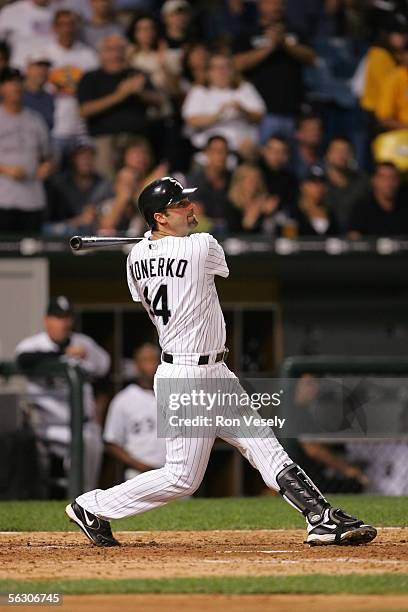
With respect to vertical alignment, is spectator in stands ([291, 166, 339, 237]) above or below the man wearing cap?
above

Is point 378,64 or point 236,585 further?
point 378,64

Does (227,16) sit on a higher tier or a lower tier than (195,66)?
higher

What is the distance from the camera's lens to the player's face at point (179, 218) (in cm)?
606

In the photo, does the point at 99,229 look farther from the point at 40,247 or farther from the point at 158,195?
the point at 158,195

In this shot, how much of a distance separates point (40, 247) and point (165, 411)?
508 centimetres

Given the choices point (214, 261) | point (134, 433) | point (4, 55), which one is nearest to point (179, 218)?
point (214, 261)

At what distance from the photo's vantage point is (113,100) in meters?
12.4

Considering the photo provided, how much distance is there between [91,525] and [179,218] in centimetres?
147

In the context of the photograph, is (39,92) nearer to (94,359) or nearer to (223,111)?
(223,111)

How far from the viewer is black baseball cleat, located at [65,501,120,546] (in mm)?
6168

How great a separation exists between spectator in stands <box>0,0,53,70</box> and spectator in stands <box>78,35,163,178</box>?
0.70m

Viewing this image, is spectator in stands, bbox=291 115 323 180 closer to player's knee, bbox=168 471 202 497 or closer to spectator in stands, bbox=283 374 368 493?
spectator in stands, bbox=283 374 368 493

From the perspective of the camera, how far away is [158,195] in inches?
237

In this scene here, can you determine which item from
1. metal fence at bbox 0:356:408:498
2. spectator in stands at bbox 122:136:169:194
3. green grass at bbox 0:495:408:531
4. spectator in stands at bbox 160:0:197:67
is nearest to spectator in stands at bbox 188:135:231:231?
spectator in stands at bbox 122:136:169:194
